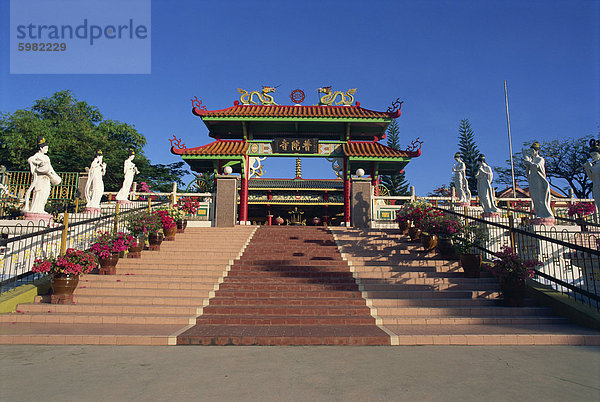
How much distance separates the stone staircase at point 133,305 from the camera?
5859 mm

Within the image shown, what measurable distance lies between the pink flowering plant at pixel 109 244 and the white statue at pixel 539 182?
1302 centimetres

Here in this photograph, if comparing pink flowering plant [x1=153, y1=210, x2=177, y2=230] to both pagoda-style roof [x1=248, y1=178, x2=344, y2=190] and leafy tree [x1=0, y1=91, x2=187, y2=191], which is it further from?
leafy tree [x1=0, y1=91, x2=187, y2=191]

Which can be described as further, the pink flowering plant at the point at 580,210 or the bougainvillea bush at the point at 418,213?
the pink flowering plant at the point at 580,210

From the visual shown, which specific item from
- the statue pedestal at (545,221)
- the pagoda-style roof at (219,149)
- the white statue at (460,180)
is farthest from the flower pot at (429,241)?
the pagoda-style roof at (219,149)

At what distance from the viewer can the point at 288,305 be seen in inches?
311

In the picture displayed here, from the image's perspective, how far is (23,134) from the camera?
101 ft

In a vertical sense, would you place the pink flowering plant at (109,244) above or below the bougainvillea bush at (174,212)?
below

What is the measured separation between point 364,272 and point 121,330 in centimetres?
612

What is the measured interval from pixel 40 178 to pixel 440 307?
12.5 metres

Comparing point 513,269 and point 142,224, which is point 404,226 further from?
point 142,224

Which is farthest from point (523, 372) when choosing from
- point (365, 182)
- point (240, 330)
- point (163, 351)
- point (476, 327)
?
point (365, 182)

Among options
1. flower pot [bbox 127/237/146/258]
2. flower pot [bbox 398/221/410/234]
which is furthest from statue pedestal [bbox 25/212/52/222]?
flower pot [bbox 398/221/410/234]

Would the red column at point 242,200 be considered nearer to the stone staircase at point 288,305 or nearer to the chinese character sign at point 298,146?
the chinese character sign at point 298,146

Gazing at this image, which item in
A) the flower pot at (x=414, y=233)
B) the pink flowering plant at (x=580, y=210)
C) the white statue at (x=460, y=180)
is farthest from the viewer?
the white statue at (x=460, y=180)
